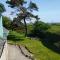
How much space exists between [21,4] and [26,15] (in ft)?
6.17

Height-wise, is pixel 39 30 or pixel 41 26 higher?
pixel 41 26

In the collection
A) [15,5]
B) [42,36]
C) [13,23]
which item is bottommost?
[42,36]

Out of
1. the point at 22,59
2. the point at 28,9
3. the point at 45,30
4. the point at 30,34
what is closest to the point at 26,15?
the point at 28,9

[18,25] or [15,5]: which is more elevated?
[15,5]

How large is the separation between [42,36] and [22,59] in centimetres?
2589

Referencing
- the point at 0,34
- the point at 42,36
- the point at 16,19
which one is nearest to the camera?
the point at 0,34

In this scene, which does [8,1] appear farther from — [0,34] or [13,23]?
[0,34]

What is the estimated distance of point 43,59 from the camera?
2009 centimetres

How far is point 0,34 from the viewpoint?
87.4 ft

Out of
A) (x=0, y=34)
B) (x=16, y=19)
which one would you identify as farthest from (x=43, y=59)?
(x=16, y=19)

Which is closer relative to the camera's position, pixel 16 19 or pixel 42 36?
pixel 16 19

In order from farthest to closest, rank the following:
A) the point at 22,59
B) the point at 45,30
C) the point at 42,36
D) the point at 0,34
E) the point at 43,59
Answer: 1. the point at 45,30
2. the point at 42,36
3. the point at 0,34
4. the point at 43,59
5. the point at 22,59

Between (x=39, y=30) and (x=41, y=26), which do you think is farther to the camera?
(x=41, y=26)

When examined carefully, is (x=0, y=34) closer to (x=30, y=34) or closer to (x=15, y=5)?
(x=15, y=5)
